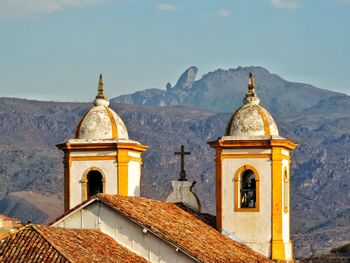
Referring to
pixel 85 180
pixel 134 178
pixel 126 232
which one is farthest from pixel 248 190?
pixel 126 232

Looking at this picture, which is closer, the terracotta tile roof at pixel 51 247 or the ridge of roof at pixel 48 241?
the ridge of roof at pixel 48 241

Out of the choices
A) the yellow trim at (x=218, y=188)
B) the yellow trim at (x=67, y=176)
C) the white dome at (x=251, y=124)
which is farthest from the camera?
the yellow trim at (x=67, y=176)

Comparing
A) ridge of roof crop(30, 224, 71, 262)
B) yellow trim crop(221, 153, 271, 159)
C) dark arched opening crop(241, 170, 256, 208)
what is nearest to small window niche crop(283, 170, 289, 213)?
dark arched opening crop(241, 170, 256, 208)

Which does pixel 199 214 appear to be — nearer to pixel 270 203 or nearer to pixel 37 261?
pixel 270 203

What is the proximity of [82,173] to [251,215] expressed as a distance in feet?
17.7

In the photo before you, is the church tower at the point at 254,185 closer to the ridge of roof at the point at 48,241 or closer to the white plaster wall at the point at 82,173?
the white plaster wall at the point at 82,173

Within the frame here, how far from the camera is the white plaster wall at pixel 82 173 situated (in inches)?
1810

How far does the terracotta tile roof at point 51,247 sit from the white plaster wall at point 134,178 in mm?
10122

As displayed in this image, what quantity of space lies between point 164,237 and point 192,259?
0.96 metres

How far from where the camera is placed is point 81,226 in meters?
38.7

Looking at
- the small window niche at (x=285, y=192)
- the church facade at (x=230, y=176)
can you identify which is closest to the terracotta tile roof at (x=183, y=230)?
the church facade at (x=230, y=176)

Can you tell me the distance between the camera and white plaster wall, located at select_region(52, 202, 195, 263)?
37.6 metres

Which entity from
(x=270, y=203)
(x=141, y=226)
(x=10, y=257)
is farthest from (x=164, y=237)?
(x=270, y=203)

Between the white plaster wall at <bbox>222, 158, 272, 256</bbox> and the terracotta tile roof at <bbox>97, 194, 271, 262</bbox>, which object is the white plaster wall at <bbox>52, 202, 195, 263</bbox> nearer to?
the terracotta tile roof at <bbox>97, 194, 271, 262</bbox>
